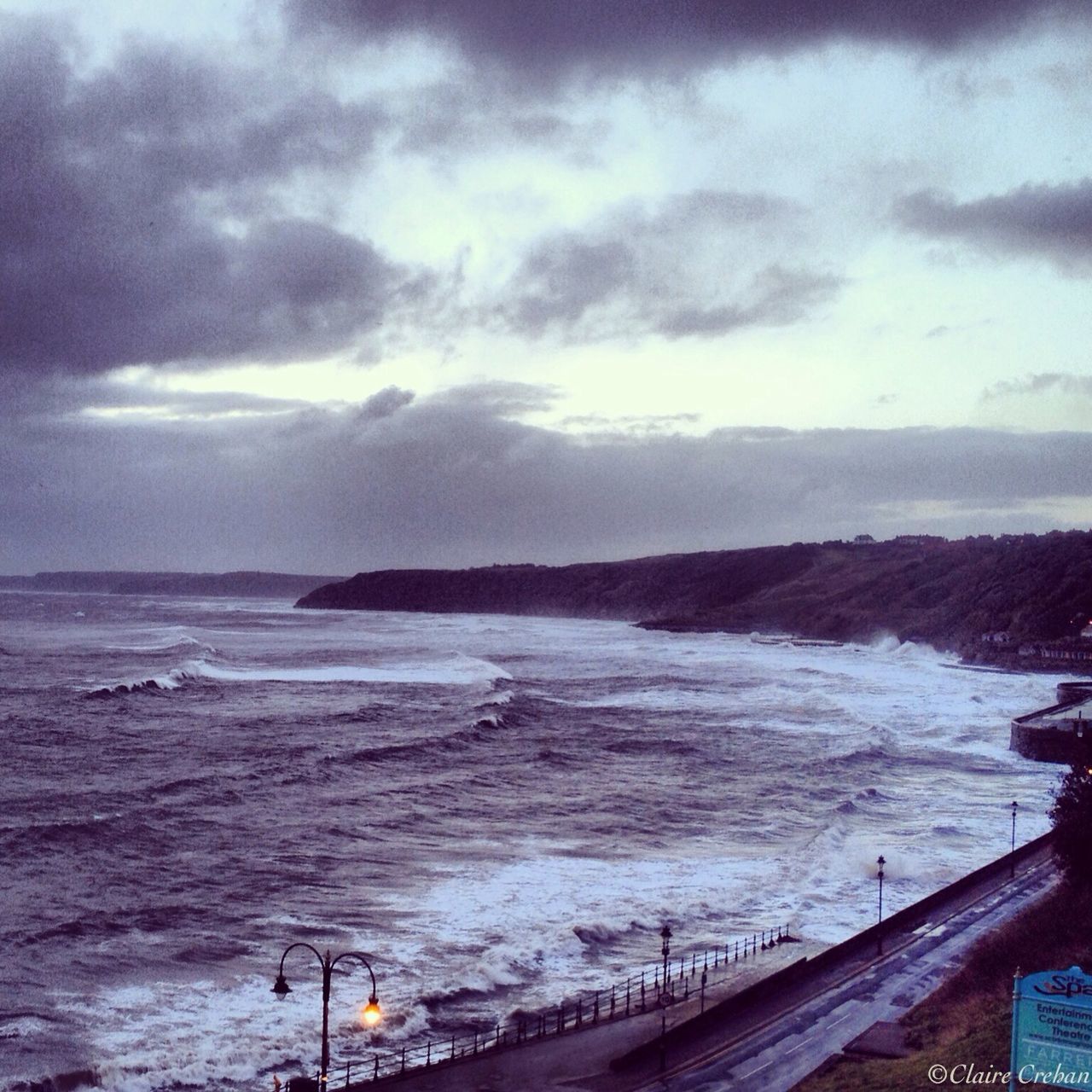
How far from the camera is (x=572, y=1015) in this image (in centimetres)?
2064

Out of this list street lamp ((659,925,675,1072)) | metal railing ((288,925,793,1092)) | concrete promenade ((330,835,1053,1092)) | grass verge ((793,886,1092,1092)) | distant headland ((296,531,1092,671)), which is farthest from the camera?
distant headland ((296,531,1092,671))

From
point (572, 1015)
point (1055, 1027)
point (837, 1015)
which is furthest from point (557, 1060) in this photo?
point (1055, 1027)

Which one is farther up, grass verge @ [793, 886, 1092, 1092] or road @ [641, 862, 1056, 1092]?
grass verge @ [793, 886, 1092, 1092]

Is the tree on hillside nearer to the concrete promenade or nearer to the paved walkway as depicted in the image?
the concrete promenade

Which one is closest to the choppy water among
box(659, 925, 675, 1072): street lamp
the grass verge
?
box(659, 925, 675, 1072): street lamp

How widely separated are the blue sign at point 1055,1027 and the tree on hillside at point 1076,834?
17.9 m

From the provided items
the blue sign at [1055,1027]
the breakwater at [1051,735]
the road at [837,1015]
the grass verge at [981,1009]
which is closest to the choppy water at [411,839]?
the breakwater at [1051,735]

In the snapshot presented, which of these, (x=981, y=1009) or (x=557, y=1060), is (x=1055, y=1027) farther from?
(x=557, y=1060)

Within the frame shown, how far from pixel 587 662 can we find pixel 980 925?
260 ft

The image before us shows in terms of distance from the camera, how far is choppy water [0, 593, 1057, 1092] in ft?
69.5

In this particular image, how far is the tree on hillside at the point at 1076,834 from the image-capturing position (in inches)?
1022

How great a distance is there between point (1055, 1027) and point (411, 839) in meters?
25.6

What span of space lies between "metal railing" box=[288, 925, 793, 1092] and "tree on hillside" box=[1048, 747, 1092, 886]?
719 centimetres

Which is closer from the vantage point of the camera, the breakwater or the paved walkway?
the paved walkway
